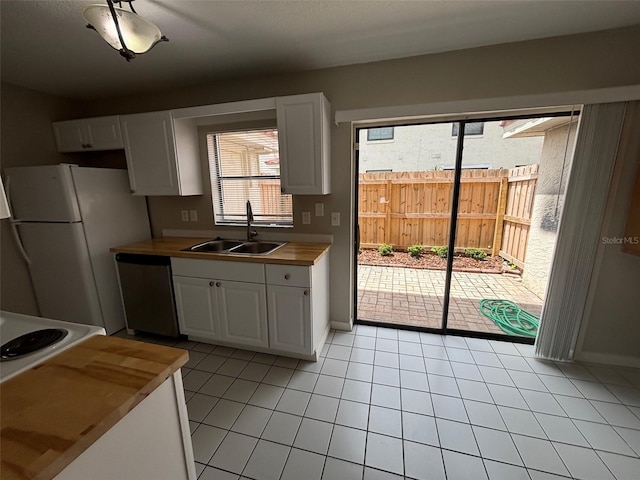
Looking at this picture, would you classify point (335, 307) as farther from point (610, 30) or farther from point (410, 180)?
point (610, 30)

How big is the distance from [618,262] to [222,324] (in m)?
3.07

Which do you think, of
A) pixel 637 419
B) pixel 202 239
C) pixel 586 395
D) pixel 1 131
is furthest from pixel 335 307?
pixel 1 131

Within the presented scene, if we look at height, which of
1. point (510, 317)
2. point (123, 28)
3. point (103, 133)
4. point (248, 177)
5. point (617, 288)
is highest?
point (123, 28)

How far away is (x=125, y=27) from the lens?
117 cm

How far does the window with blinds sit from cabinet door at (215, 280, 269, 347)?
77 centimetres

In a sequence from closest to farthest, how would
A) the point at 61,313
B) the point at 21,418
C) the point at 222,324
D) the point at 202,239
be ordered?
the point at 21,418
the point at 222,324
the point at 61,313
the point at 202,239

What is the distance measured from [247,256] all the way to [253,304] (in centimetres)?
39

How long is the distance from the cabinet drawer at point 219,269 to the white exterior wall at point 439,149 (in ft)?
4.44

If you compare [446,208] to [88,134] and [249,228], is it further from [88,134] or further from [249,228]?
[88,134]


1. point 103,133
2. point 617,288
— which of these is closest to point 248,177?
point 103,133

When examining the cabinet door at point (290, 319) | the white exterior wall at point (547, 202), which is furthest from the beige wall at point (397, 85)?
the cabinet door at point (290, 319)

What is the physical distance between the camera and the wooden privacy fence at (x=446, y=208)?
2412 mm

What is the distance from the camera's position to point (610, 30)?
173 centimetres

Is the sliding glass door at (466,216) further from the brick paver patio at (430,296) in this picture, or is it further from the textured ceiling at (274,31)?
the textured ceiling at (274,31)
